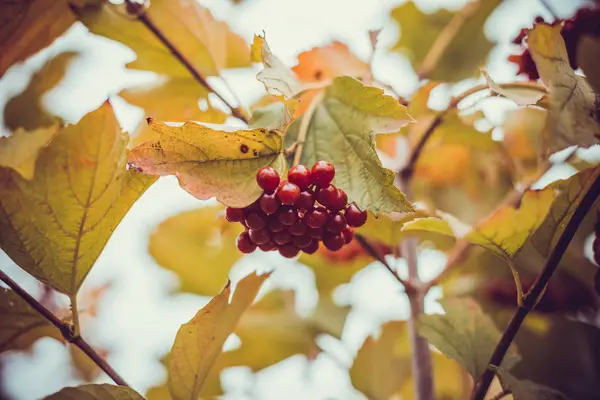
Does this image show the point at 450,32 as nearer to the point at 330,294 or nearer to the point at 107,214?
the point at 330,294

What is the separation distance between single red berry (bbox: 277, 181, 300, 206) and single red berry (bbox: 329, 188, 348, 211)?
0.04m

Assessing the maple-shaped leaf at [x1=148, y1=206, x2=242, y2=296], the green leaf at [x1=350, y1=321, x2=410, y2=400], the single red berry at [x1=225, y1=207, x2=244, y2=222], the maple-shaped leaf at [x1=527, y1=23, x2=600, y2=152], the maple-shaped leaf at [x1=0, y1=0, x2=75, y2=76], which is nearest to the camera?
the maple-shaped leaf at [x1=527, y1=23, x2=600, y2=152]

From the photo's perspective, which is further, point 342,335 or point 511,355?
point 342,335

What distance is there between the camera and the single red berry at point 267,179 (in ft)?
1.79

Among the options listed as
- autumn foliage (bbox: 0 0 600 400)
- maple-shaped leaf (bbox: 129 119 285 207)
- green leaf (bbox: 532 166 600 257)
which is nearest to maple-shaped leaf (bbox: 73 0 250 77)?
autumn foliage (bbox: 0 0 600 400)

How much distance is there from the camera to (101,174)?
563 millimetres

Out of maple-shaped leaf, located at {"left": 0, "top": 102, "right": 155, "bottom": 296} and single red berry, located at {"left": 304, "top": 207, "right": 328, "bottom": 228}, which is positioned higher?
maple-shaped leaf, located at {"left": 0, "top": 102, "right": 155, "bottom": 296}

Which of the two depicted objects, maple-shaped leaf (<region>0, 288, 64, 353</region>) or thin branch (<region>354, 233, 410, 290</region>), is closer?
maple-shaped leaf (<region>0, 288, 64, 353</region>)

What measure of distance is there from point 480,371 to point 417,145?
15.5 inches

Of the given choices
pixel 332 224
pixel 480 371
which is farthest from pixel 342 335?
pixel 332 224

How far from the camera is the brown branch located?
75 cm

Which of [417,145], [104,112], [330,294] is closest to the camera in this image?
[104,112]

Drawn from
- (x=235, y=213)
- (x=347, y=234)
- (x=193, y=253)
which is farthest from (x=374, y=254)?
(x=193, y=253)

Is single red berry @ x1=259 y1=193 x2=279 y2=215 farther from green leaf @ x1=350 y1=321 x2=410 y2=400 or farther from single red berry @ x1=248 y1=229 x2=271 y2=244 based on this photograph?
green leaf @ x1=350 y1=321 x2=410 y2=400
